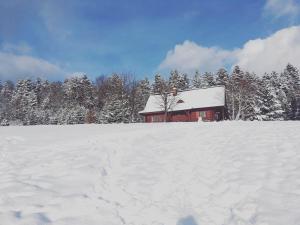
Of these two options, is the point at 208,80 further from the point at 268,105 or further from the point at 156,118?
the point at 156,118

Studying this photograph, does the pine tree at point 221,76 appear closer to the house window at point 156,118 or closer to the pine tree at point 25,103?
the house window at point 156,118

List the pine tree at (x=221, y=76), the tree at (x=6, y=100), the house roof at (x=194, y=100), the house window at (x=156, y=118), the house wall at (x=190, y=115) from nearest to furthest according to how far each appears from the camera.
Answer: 1. the house wall at (x=190, y=115)
2. the house roof at (x=194, y=100)
3. the house window at (x=156, y=118)
4. the tree at (x=6, y=100)
5. the pine tree at (x=221, y=76)

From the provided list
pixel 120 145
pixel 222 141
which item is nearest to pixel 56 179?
pixel 120 145

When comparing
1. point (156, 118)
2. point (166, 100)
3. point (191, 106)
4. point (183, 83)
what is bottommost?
point (156, 118)

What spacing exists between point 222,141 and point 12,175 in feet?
30.7

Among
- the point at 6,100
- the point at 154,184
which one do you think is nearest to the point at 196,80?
the point at 6,100

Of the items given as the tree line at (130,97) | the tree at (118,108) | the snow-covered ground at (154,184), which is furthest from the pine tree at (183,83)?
the snow-covered ground at (154,184)

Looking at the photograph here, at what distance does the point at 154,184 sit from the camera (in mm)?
8703

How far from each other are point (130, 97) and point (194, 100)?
2149 centimetres

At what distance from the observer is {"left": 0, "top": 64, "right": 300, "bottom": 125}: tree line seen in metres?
61.3

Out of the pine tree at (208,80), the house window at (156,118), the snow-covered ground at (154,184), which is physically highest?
the pine tree at (208,80)

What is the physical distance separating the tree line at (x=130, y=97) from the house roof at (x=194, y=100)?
265 centimetres

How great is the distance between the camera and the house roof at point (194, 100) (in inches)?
2174

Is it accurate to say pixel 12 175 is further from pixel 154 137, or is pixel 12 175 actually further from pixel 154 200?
pixel 154 137
